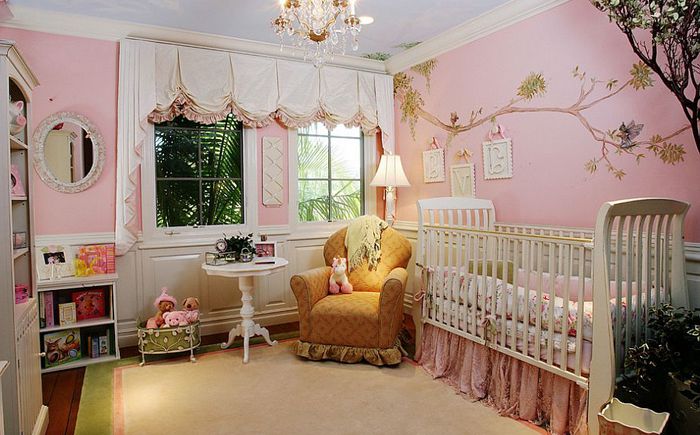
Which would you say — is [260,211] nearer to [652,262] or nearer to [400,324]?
[400,324]

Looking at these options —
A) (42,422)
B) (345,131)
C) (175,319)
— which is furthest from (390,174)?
(42,422)

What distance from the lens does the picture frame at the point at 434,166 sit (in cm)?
402

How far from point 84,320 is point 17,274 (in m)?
1.33

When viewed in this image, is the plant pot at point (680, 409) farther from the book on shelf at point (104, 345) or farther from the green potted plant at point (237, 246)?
the book on shelf at point (104, 345)

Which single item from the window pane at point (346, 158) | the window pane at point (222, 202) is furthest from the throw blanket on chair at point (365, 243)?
the window pane at point (222, 202)

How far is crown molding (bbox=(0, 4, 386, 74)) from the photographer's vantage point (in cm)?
321

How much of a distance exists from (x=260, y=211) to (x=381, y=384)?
193cm

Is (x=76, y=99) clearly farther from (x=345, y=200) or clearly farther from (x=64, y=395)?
(x=345, y=200)

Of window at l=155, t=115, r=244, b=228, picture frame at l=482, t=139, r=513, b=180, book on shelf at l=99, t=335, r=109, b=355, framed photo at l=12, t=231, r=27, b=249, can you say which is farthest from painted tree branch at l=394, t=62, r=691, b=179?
book on shelf at l=99, t=335, r=109, b=355

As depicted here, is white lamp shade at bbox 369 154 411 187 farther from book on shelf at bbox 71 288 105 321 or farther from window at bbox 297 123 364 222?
book on shelf at bbox 71 288 105 321

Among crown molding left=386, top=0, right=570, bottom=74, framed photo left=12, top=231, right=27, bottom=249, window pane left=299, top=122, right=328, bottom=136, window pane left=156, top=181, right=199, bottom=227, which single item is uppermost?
crown molding left=386, top=0, right=570, bottom=74

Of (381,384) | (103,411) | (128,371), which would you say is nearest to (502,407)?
(381,384)

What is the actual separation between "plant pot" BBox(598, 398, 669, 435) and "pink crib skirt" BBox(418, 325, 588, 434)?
0.51 ft

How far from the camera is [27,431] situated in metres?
1.98
